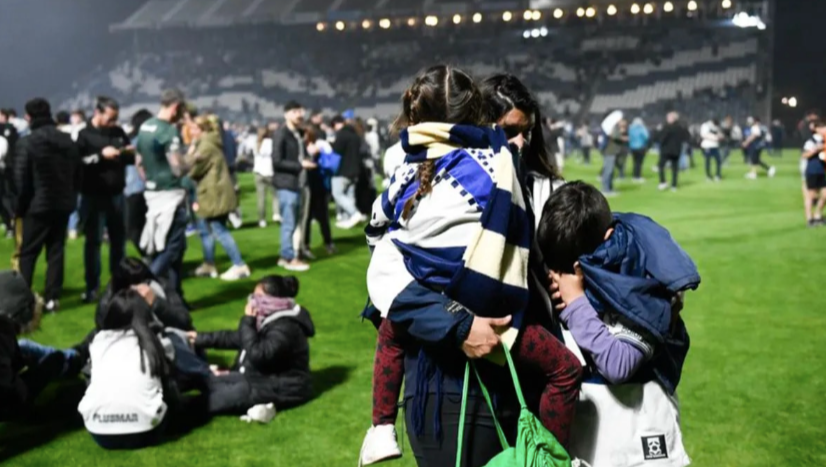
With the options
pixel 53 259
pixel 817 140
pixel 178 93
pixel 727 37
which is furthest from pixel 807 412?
pixel 727 37

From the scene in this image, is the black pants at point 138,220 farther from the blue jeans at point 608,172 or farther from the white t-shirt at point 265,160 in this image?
the blue jeans at point 608,172

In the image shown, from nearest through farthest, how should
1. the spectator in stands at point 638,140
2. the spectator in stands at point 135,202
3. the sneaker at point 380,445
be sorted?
the sneaker at point 380,445 < the spectator in stands at point 135,202 < the spectator in stands at point 638,140

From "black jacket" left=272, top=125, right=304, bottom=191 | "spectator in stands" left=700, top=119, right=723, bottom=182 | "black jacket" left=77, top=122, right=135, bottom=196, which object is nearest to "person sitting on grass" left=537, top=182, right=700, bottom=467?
"black jacket" left=77, top=122, right=135, bottom=196

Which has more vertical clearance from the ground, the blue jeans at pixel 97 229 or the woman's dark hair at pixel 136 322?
the woman's dark hair at pixel 136 322

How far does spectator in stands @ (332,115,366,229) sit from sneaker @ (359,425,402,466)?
1100 cm

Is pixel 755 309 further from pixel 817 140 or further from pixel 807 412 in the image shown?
pixel 817 140

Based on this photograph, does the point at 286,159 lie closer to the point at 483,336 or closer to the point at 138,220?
the point at 138,220

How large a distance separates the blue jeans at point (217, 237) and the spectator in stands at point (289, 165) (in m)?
0.69

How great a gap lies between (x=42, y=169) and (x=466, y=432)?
6.87 meters

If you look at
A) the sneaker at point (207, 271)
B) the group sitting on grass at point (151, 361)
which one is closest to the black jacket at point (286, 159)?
the sneaker at point (207, 271)

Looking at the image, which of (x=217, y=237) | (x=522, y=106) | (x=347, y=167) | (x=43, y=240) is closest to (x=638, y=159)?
(x=347, y=167)

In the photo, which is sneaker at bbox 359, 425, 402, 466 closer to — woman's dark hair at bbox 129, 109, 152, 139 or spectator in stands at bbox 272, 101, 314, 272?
spectator in stands at bbox 272, 101, 314, 272

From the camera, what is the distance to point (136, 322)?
17.1 ft

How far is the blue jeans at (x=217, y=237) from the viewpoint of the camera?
32.9 ft
